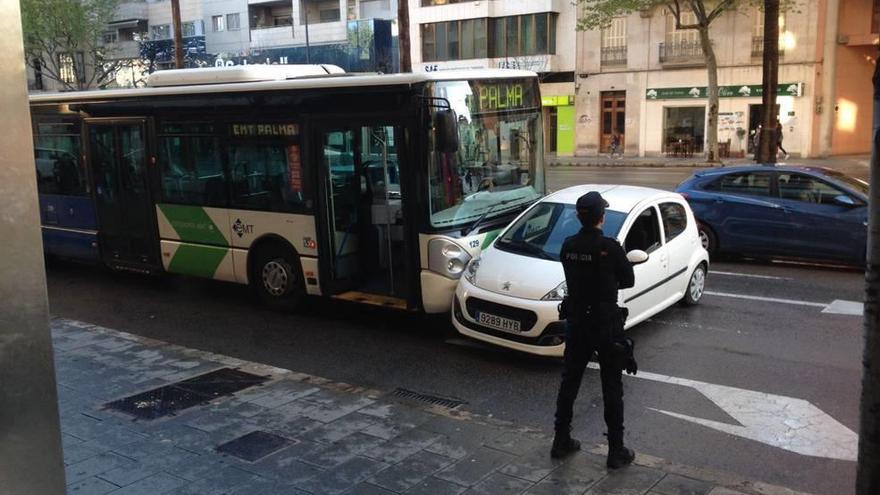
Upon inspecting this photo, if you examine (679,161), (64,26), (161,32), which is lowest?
(679,161)

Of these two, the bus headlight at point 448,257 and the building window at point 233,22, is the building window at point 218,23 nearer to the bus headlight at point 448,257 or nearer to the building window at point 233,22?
the building window at point 233,22

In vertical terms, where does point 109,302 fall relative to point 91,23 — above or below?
below

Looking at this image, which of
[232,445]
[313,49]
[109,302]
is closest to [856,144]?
[313,49]

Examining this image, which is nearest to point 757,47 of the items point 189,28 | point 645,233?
point 645,233

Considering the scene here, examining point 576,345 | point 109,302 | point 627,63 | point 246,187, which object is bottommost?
point 109,302

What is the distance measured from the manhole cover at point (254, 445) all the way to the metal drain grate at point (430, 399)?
138cm

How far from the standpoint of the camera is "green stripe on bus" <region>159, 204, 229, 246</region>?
9.91 meters

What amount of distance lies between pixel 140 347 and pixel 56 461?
5082mm

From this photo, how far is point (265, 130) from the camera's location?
30.2 ft

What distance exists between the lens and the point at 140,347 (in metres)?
7.77

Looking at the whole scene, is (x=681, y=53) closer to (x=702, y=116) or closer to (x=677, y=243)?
(x=702, y=116)

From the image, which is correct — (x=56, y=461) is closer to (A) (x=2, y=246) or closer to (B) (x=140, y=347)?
(A) (x=2, y=246)

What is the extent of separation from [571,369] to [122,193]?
8.12 metres

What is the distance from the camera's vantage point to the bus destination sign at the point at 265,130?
29.4 feet
